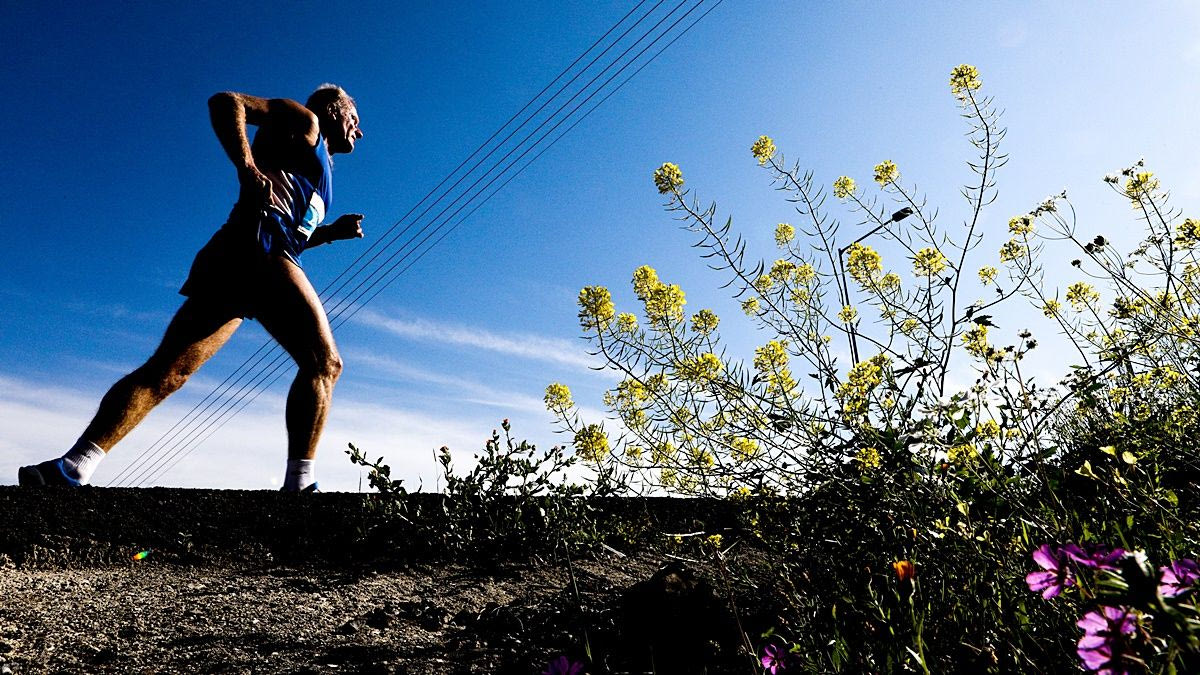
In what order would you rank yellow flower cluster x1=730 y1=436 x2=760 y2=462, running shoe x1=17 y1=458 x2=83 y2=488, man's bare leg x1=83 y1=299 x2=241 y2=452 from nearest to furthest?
yellow flower cluster x1=730 y1=436 x2=760 y2=462 → running shoe x1=17 y1=458 x2=83 y2=488 → man's bare leg x1=83 y1=299 x2=241 y2=452

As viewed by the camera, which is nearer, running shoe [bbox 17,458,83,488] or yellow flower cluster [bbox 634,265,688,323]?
yellow flower cluster [bbox 634,265,688,323]

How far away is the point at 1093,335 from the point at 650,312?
2.18 m

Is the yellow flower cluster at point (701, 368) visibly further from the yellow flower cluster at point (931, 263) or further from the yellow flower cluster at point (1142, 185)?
the yellow flower cluster at point (1142, 185)

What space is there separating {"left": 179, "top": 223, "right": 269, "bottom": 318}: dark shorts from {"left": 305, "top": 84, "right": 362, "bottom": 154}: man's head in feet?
2.63

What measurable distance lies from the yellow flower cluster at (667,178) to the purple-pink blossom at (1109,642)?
214cm

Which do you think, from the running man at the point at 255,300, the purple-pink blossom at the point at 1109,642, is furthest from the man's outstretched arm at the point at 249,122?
the purple-pink blossom at the point at 1109,642

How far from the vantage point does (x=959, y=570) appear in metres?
1.90

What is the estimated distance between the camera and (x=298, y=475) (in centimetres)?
305

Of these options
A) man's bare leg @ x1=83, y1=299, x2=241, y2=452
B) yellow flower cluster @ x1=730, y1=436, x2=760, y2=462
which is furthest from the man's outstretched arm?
yellow flower cluster @ x1=730, y1=436, x2=760, y2=462

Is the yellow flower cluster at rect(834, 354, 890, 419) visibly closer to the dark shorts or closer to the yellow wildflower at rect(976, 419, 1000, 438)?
the yellow wildflower at rect(976, 419, 1000, 438)

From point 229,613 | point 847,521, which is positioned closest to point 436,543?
point 229,613

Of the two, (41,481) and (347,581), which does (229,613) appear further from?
(41,481)

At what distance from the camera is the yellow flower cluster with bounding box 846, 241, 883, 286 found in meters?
2.83

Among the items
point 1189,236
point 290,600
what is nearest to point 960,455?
point 1189,236
